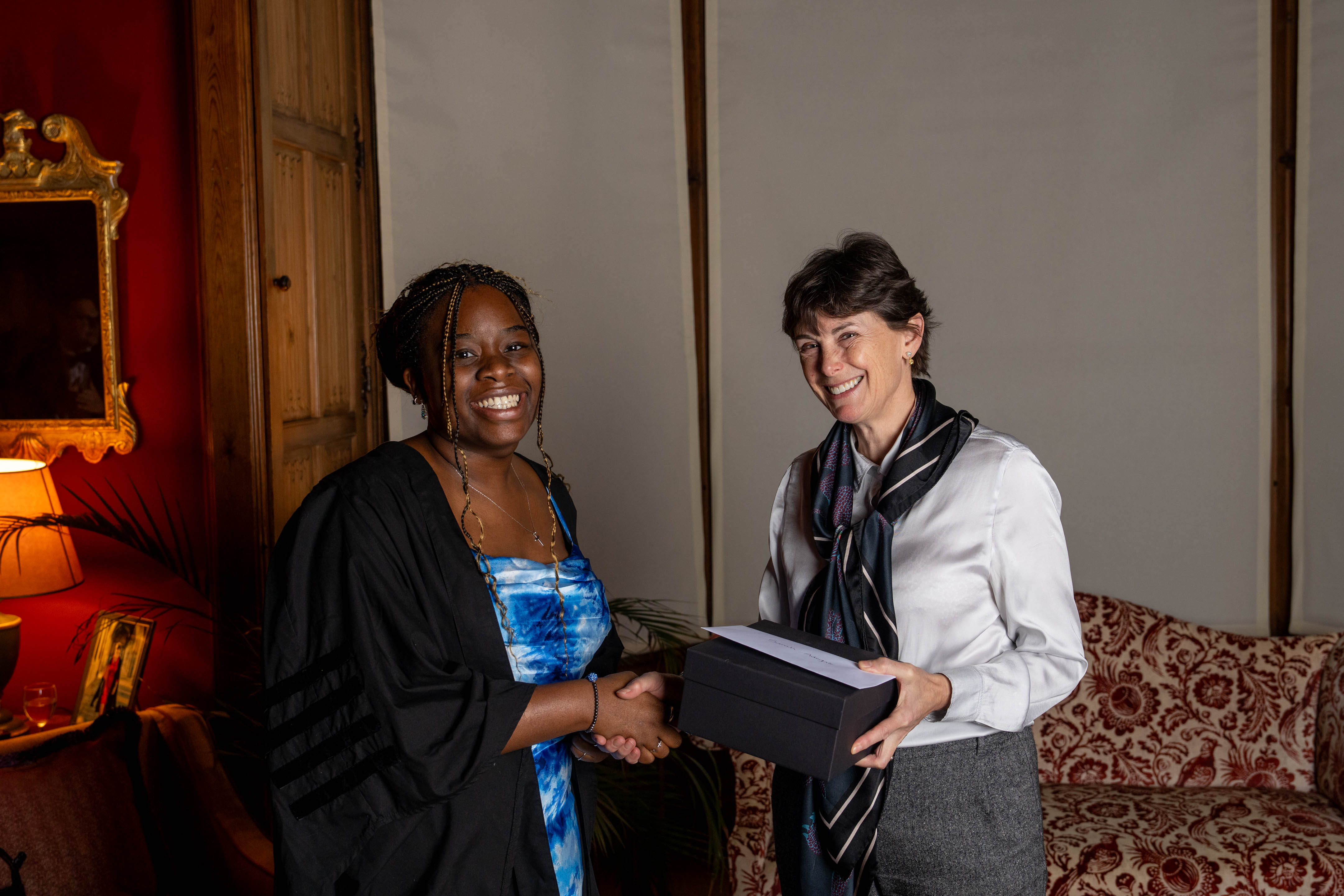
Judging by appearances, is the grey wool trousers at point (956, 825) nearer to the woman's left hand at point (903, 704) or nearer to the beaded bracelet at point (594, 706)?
A: the woman's left hand at point (903, 704)

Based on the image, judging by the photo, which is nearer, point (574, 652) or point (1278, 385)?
point (574, 652)

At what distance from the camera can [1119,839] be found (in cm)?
273

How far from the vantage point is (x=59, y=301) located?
8.77ft

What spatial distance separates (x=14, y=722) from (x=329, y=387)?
117 cm

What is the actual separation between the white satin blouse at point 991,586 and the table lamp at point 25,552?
2.09 m

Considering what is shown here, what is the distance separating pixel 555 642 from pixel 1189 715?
2.45 meters

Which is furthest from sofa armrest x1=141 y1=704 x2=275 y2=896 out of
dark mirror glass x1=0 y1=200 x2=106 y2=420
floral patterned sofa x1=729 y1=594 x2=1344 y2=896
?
floral patterned sofa x1=729 y1=594 x2=1344 y2=896

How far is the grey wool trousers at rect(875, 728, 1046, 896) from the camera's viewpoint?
5.00ft

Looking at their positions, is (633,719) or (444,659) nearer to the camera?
(444,659)

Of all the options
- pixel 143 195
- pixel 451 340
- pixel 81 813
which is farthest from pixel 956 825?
pixel 143 195

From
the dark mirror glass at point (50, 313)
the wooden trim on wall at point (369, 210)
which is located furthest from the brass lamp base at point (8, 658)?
the wooden trim on wall at point (369, 210)

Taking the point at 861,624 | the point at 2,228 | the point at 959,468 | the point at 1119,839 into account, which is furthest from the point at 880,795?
the point at 2,228

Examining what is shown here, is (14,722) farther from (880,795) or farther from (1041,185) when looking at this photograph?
(1041,185)

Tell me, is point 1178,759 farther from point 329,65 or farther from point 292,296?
point 329,65
